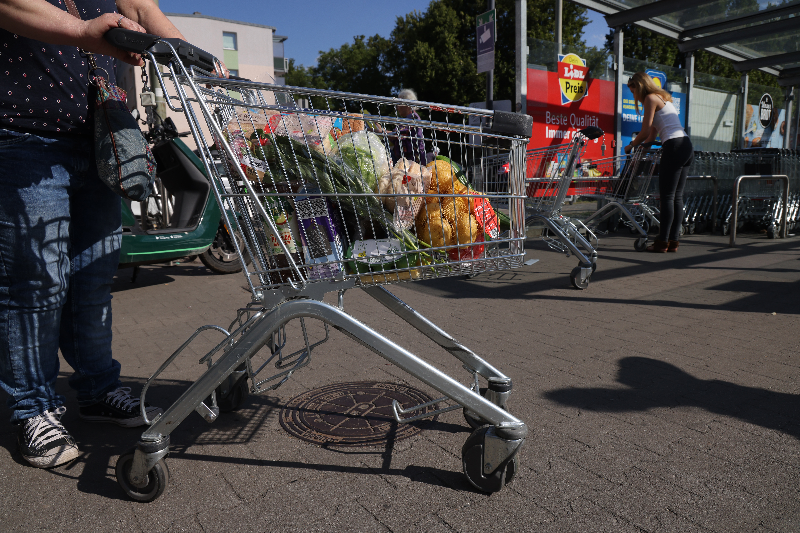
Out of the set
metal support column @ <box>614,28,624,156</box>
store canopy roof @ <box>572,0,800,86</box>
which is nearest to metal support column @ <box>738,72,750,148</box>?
store canopy roof @ <box>572,0,800,86</box>

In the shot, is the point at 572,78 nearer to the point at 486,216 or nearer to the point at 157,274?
the point at 157,274

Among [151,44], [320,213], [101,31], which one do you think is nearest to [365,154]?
[320,213]

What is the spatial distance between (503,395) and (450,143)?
115 cm

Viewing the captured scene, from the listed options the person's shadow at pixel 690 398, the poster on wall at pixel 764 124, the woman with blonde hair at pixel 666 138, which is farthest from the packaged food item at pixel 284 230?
the poster on wall at pixel 764 124

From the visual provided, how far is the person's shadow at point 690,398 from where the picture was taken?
104 inches

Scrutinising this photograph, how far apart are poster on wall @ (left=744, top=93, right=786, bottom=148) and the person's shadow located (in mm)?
14281

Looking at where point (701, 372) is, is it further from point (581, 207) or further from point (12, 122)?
point (581, 207)

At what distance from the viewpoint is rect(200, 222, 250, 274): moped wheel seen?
6.85 m

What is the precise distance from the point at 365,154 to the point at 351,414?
1.33 metres

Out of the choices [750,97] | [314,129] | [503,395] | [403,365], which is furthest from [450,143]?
[750,97]

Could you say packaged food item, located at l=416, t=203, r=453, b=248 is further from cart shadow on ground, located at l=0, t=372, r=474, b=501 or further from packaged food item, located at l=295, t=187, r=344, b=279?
cart shadow on ground, located at l=0, t=372, r=474, b=501

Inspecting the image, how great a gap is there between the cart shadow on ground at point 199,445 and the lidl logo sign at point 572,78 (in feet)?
28.7

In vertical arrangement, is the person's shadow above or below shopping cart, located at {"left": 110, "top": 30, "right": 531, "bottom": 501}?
below

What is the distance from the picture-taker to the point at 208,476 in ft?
7.30
